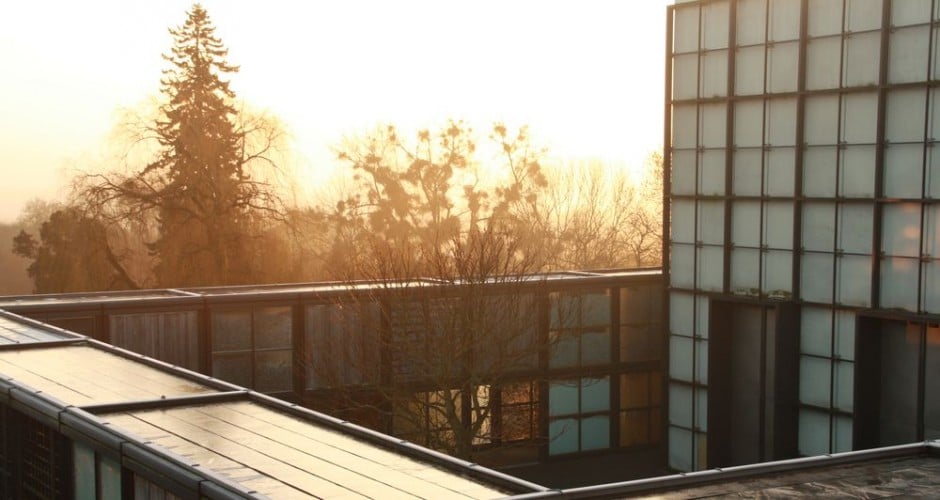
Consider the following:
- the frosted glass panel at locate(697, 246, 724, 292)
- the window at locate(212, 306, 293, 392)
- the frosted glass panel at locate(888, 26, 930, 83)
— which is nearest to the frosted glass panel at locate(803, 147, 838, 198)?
the frosted glass panel at locate(888, 26, 930, 83)

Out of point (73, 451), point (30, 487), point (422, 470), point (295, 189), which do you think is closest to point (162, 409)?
point (73, 451)

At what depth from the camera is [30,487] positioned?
15.2 meters

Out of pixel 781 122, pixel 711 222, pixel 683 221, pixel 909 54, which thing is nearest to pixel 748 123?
pixel 781 122

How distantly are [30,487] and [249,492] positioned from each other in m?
7.17

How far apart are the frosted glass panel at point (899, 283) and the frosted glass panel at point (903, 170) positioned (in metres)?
1.43

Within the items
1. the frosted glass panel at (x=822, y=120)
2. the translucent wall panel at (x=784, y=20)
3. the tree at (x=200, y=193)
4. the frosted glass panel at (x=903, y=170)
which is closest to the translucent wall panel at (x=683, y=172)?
the frosted glass panel at (x=822, y=120)

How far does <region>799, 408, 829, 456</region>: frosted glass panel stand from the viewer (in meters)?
24.9

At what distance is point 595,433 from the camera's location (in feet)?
104

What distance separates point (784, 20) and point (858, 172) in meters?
4.09

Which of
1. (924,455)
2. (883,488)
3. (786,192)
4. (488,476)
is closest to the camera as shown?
(488,476)

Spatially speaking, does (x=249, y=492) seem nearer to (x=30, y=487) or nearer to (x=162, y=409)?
(x=162, y=409)

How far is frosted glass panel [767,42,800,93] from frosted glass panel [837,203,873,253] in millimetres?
3183

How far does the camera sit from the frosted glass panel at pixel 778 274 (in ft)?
83.9

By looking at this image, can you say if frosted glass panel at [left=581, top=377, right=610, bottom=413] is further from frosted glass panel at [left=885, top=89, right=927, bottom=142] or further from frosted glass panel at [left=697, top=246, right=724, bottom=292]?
frosted glass panel at [left=885, top=89, right=927, bottom=142]
